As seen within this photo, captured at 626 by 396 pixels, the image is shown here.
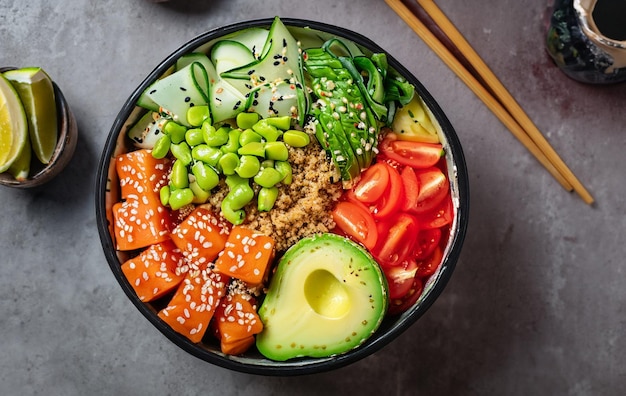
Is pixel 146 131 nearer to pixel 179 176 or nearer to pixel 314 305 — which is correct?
pixel 179 176

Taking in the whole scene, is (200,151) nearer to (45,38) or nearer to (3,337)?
(45,38)

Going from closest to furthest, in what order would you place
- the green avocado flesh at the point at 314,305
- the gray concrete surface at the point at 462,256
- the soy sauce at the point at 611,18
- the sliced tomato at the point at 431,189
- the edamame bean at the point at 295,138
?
the green avocado flesh at the point at 314,305, the edamame bean at the point at 295,138, the sliced tomato at the point at 431,189, the soy sauce at the point at 611,18, the gray concrete surface at the point at 462,256

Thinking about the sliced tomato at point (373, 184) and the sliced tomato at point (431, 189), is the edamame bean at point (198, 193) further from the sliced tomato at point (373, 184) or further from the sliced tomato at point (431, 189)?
the sliced tomato at point (431, 189)

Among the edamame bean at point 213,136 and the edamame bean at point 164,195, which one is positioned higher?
the edamame bean at point 213,136

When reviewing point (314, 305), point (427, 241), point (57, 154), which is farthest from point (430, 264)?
point (57, 154)

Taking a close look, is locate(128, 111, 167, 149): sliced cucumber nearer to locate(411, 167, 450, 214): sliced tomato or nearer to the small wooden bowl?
the small wooden bowl

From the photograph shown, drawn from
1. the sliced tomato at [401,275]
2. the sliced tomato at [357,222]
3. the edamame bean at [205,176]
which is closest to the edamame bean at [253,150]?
the edamame bean at [205,176]

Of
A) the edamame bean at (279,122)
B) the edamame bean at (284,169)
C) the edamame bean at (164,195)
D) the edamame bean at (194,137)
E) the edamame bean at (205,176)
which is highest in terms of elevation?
the edamame bean at (279,122)

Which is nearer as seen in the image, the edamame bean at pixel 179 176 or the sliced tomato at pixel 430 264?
the edamame bean at pixel 179 176
